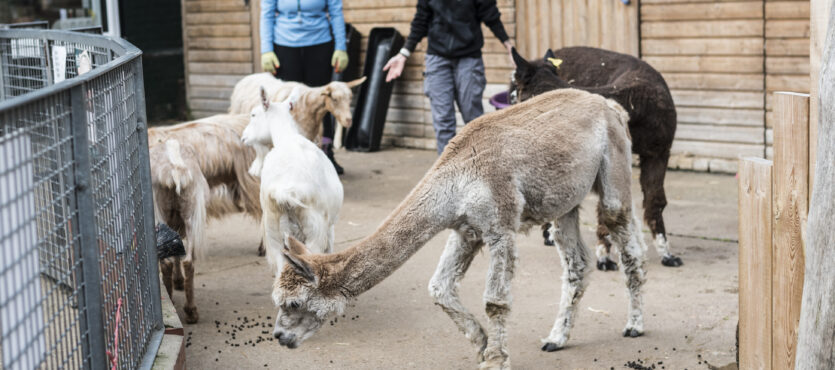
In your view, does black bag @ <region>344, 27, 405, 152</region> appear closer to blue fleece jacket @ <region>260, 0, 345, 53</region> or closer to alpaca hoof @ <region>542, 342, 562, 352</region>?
blue fleece jacket @ <region>260, 0, 345, 53</region>

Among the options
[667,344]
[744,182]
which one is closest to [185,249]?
[667,344]

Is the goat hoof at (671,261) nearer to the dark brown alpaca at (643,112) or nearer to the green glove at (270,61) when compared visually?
the dark brown alpaca at (643,112)

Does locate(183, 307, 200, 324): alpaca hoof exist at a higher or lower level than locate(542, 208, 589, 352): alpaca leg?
lower

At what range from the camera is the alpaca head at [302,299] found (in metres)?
4.25

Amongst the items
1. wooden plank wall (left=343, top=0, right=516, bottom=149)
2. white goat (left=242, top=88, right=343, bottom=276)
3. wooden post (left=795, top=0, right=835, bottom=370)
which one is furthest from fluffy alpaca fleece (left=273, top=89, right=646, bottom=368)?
wooden plank wall (left=343, top=0, right=516, bottom=149)

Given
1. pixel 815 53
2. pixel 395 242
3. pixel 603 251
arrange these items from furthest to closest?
pixel 603 251
pixel 395 242
pixel 815 53

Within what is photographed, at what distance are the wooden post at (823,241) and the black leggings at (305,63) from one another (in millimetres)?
6800

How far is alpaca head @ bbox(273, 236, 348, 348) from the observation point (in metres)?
4.25

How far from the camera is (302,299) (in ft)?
13.9

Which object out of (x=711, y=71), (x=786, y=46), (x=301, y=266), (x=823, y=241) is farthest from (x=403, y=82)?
(x=823, y=241)

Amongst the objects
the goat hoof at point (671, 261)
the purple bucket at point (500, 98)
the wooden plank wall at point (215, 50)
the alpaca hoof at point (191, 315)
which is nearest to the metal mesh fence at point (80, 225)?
the alpaca hoof at point (191, 315)

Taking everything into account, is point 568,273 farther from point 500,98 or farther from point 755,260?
point 500,98

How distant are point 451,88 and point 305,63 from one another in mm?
1660

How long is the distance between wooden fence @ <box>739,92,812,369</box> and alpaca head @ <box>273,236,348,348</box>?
1.77 m
